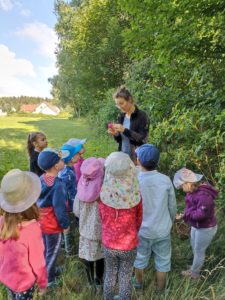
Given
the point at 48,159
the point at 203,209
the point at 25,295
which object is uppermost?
the point at 48,159

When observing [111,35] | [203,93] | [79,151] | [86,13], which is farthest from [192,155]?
[86,13]

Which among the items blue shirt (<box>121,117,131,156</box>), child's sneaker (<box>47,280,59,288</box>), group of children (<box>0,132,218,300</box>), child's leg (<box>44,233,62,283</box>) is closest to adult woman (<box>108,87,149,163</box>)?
blue shirt (<box>121,117,131,156</box>)

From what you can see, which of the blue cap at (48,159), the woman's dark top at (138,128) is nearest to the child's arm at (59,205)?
the blue cap at (48,159)

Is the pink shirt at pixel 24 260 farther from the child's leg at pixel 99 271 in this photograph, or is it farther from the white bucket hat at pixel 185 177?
the white bucket hat at pixel 185 177

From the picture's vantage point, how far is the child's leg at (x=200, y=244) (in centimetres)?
335

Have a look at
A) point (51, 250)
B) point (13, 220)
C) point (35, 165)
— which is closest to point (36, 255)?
point (13, 220)

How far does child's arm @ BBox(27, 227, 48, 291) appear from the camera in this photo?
88.7 inches

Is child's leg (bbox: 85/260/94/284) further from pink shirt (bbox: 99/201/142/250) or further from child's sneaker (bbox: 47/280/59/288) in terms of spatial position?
pink shirt (bbox: 99/201/142/250)

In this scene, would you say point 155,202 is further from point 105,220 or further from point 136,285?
point 136,285

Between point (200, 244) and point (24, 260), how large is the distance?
1947mm

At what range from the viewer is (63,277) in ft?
10.6

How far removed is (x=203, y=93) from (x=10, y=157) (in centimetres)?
735

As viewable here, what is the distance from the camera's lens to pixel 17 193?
230 centimetres

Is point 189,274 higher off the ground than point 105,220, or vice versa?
point 105,220
